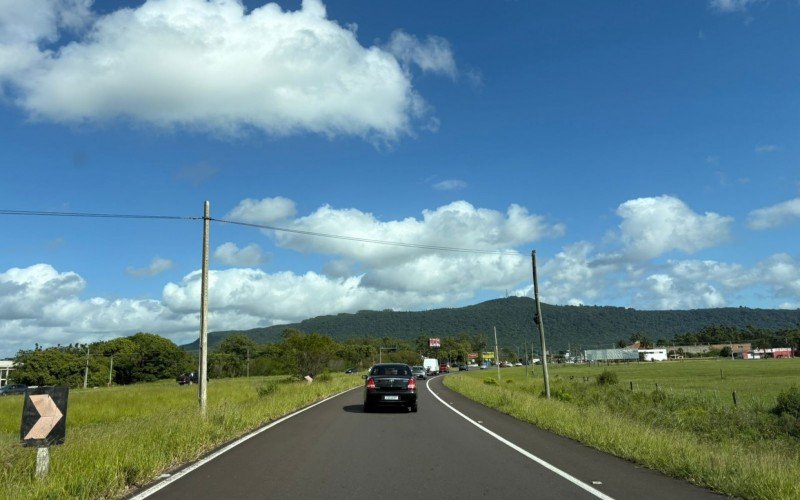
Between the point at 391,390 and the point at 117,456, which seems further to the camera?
the point at 391,390

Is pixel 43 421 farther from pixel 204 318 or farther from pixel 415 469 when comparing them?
pixel 204 318

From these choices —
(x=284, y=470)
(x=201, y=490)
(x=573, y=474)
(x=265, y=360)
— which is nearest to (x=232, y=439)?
(x=284, y=470)

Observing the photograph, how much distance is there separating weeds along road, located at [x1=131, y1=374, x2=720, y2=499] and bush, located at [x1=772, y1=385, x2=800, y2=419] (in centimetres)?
1622

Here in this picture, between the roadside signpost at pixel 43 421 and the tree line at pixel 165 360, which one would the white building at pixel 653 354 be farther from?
the roadside signpost at pixel 43 421

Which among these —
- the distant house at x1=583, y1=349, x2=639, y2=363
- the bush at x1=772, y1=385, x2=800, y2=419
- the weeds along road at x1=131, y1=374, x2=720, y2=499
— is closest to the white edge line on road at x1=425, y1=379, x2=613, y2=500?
the weeds along road at x1=131, y1=374, x2=720, y2=499

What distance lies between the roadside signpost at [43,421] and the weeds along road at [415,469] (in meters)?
1.54

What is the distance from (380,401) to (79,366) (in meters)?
84.5

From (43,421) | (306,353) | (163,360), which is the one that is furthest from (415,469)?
(163,360)

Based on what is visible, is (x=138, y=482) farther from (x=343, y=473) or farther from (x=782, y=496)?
(x=782, y=496)

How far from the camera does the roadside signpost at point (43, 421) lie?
7852 mm

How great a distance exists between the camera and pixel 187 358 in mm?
125250

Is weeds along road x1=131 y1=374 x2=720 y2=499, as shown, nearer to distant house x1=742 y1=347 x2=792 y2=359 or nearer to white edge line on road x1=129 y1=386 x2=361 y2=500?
white edge line on road x1=129 y1=386 x2=361 y2=500

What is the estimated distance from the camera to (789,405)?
25328 mm

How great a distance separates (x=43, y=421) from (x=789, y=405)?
2802cm
